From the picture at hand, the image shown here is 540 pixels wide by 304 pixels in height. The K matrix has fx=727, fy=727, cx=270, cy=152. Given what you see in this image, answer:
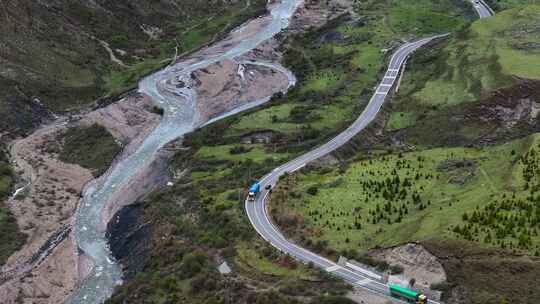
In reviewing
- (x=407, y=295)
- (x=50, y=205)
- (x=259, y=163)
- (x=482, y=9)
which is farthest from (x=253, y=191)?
(x=482, y=9)

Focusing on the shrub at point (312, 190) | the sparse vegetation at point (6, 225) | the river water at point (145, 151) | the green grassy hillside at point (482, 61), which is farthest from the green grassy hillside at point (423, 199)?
the sparse vegetation at point (6, 225)

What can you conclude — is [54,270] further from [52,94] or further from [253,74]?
[253,74]

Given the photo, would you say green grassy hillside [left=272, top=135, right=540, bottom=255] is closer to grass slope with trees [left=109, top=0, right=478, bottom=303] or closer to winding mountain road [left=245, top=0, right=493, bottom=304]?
winding mountain road [left=245, top=0, right=493, bottom=304]

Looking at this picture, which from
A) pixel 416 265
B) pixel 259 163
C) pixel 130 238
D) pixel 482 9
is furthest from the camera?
pixel 482 9

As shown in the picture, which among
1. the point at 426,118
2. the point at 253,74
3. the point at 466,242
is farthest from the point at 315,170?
the point at 253,74

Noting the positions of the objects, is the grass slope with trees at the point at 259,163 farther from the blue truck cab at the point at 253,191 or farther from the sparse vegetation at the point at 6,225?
the sparse vegetation at the point at 6,225

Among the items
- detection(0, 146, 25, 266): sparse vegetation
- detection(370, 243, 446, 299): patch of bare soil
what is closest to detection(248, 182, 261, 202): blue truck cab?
detection(370, 243, 446, 299): patch of bare soil

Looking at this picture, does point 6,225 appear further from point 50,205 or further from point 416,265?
point 416,265
